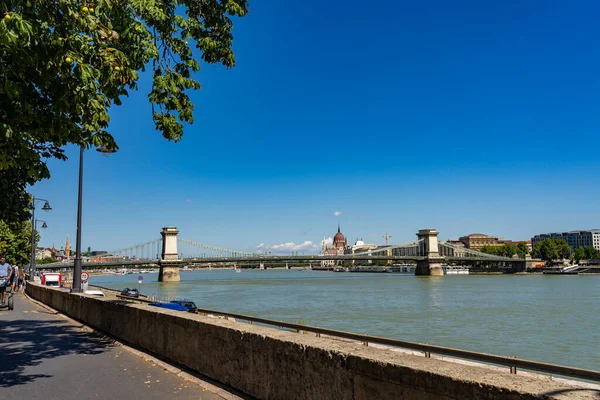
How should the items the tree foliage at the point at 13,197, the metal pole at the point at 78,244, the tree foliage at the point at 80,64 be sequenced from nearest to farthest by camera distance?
the tree foliage at the point at 80,64, the tree foliage at the point at 13,197, the metal pole at the point at 78,244

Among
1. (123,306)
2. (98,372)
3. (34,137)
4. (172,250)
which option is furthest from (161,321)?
(172,250)

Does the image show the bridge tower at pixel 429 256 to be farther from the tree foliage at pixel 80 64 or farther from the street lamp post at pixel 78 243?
the tree foliage at pixel 80 64

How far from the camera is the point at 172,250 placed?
10856cm

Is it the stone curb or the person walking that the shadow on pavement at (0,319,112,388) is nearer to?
the stone curb

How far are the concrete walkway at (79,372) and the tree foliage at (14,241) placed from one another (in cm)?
2892

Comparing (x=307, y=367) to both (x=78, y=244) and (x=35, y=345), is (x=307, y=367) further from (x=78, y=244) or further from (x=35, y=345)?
(x=78, y=244)

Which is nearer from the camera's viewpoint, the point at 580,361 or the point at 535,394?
the point at 535,394

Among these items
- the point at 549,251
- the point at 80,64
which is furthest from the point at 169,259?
the point at 549,251

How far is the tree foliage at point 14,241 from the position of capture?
1605 inches

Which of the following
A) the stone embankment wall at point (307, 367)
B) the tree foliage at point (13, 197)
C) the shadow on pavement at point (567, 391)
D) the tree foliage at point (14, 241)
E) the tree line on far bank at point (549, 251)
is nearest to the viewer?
the shadow on pavement at point (567, 391)

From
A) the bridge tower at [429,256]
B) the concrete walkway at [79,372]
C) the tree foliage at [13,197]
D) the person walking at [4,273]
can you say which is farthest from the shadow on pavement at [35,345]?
the bridge tower at [429,256]

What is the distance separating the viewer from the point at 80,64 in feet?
16.1

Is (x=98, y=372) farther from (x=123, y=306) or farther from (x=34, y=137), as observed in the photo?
(x=34, y=137)

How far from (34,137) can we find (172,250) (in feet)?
345
